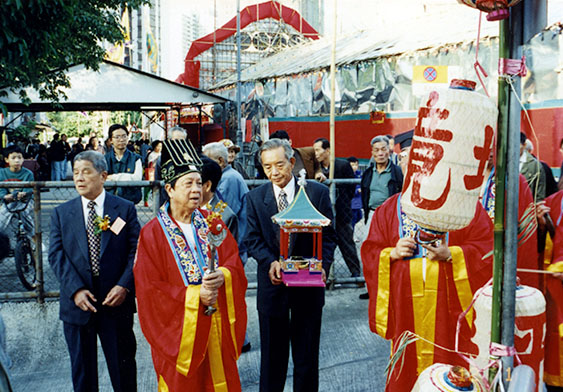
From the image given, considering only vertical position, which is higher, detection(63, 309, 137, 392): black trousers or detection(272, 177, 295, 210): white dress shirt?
detection(272, 177, 295, 210): white dress shirt

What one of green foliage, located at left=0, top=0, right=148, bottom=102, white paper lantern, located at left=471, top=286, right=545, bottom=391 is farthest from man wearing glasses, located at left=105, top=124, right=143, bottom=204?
white paper lantern, located at left=471, top=286, right=545, bottom=391

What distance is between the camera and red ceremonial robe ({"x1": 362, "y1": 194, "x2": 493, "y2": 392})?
3385 mm

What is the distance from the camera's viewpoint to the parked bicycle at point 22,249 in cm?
696

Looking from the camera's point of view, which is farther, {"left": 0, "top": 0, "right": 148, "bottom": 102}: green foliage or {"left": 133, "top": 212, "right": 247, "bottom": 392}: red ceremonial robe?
{"left": 0, "top": 0, "right": 148, "bottom": 102}: green foliage

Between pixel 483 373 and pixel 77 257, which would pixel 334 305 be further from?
pixel 483 373

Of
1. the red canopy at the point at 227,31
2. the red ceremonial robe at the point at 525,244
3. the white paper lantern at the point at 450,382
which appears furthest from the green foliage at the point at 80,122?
the white paper lantern at the point at 450,382

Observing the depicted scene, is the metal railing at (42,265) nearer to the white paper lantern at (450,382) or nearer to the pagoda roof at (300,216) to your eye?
the pagoda roof at (300,216)

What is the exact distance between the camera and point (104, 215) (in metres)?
3.95

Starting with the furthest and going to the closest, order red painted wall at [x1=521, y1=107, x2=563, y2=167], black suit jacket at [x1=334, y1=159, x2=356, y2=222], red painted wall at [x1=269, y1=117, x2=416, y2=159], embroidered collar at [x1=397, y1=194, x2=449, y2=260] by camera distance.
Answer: red painted wall at [x1=269, y1=117, x2=416, y2=159] → red painted wall at [x1=521, y1=107, x2=563, y2=167] → black suit jacket at [x1=334, y1=159, x2=356, y2=222] → embroidered collar at [x1=397, y1=194, x2=449, y2=260]

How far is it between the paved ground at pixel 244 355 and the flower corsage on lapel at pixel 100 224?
1558 mm

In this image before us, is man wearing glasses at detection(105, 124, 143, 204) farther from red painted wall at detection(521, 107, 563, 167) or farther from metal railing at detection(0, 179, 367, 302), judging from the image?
red painted wall at detection(521, 107, 563, 167)

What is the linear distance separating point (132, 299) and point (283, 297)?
1.07 meters

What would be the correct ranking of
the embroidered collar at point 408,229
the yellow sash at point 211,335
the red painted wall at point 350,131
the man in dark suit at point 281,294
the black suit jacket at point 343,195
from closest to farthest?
1. the yellow sash at point 211,335
2. the embroidered collar at point 408,229
3. the man in dark suit at point 281,294
4. the black suit jacket at point 343,195
5. the red painted wall at point 350,131

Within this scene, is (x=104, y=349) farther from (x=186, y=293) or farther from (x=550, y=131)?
(x=550, y=131)
